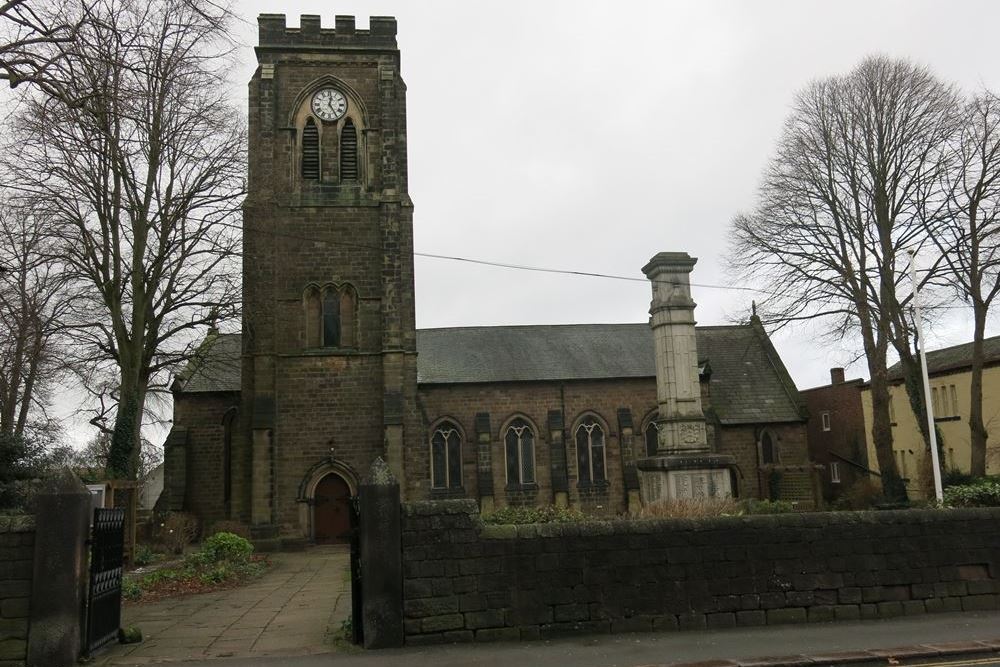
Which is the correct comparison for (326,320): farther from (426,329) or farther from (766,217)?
(766,217)

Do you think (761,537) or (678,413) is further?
(678,413)

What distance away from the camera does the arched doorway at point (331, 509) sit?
23.6 metres

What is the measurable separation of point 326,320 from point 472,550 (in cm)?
1667

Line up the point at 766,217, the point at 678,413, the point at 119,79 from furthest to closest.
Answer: the point at 766,217 → the point at 678,413 → the point at 119,79

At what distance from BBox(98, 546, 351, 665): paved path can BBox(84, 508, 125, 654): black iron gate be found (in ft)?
0.83

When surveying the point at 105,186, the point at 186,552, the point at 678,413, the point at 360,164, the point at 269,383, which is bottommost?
the point at 186,552

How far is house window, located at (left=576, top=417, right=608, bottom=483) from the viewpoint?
30328 mm

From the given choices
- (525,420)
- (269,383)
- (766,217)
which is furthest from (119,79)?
(525,420)

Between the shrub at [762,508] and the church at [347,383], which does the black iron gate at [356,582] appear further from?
the church at [347,383]

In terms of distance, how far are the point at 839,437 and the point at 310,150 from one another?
2616 centimetres

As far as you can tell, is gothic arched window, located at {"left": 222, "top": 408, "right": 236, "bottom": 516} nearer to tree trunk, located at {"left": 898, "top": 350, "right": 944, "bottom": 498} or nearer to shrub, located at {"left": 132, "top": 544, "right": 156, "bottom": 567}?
shrub, located at {"left": 132, "top": 544, "right": 156, "bottom": 567}

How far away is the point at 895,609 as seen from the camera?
31.0 ft

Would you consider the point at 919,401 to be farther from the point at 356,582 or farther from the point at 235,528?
the point at 356,582

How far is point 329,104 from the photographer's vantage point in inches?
1003
